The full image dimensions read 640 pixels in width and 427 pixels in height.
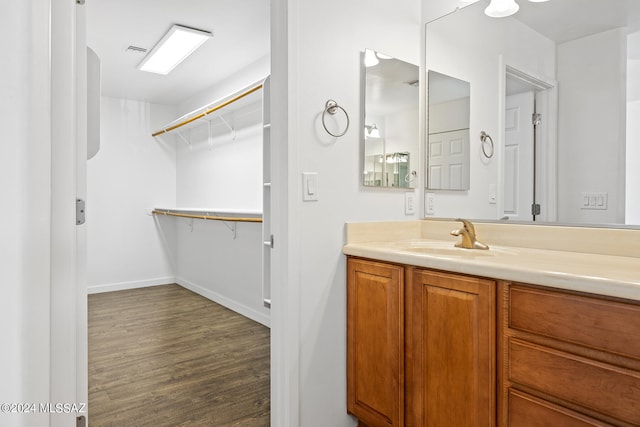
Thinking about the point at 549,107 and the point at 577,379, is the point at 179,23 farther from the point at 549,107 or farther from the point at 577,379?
the point at 577,379

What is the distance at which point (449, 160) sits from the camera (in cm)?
202

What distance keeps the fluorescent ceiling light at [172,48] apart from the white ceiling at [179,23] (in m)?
0.05

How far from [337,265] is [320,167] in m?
0.44

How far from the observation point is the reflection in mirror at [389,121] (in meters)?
1.83

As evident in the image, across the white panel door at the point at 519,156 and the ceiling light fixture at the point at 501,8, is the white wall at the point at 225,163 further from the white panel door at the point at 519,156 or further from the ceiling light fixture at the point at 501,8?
the white panel door at the point at 519,156

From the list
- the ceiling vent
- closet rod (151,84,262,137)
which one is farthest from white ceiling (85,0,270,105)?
closet rod (151,84,262,137)

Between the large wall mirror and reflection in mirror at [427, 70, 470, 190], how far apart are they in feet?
0.12

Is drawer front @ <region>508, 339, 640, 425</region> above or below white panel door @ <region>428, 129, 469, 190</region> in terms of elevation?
below

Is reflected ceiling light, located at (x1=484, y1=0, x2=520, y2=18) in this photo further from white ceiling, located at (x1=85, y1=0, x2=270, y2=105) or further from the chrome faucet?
white ceiling, located at (x1=85, y1=0, x2=270, y2=105)

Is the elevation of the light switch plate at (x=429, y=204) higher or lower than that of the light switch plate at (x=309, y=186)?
lower

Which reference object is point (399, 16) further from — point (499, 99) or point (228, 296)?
Answer: point (228, 296)

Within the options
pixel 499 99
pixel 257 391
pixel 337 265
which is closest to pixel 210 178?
pixel 257 391

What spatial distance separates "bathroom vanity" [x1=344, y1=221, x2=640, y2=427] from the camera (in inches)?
38.6

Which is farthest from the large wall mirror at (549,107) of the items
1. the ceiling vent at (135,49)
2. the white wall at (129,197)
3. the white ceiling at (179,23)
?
the white wall at (129,197)
